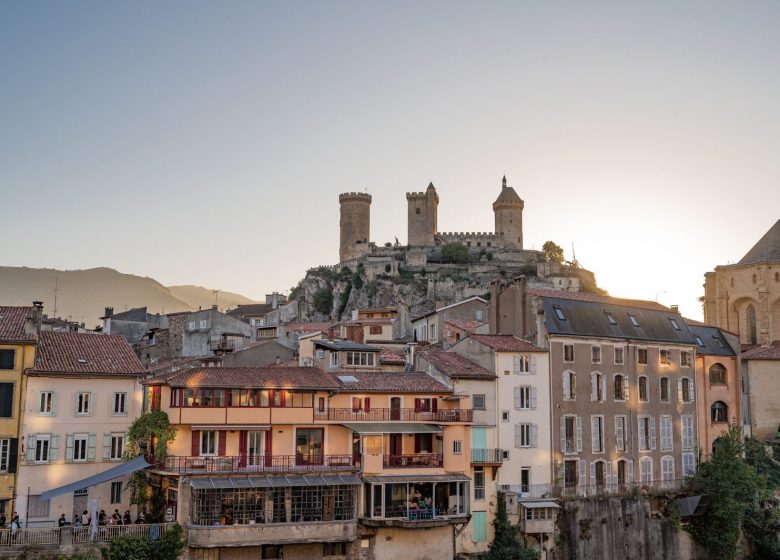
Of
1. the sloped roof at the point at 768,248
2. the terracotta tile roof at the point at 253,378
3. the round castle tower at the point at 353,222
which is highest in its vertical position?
the round castle tower at the point at 353,222

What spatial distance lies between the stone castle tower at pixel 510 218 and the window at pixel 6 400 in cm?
12318

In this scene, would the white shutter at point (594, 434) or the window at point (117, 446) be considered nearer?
the window at point (117, 446)

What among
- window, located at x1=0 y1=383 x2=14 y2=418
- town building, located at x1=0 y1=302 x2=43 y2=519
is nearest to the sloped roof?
town building, located at x1=0 y1=302 x2=43 y2=519

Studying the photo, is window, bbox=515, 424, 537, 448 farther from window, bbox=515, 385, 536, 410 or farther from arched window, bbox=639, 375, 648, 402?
arched window, bbox=639, 375, 648, 402

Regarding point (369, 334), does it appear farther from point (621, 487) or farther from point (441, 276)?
point (441, 276)

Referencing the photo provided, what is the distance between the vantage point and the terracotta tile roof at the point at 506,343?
4841 cm

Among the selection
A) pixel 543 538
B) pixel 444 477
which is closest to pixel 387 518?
pixel 444 477

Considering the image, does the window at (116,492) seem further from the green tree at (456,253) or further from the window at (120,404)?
the green tree at (456,253)

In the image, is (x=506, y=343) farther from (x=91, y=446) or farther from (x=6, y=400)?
(x=6, y=400)

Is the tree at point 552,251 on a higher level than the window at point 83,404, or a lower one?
higher

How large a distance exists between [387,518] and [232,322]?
1688 inches

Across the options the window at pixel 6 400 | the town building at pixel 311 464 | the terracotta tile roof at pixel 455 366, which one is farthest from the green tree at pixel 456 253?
the window at pixel 6 400

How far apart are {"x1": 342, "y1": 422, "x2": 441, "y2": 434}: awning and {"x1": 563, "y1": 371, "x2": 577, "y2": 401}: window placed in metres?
9.83

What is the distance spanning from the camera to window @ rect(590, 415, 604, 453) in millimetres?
50919
